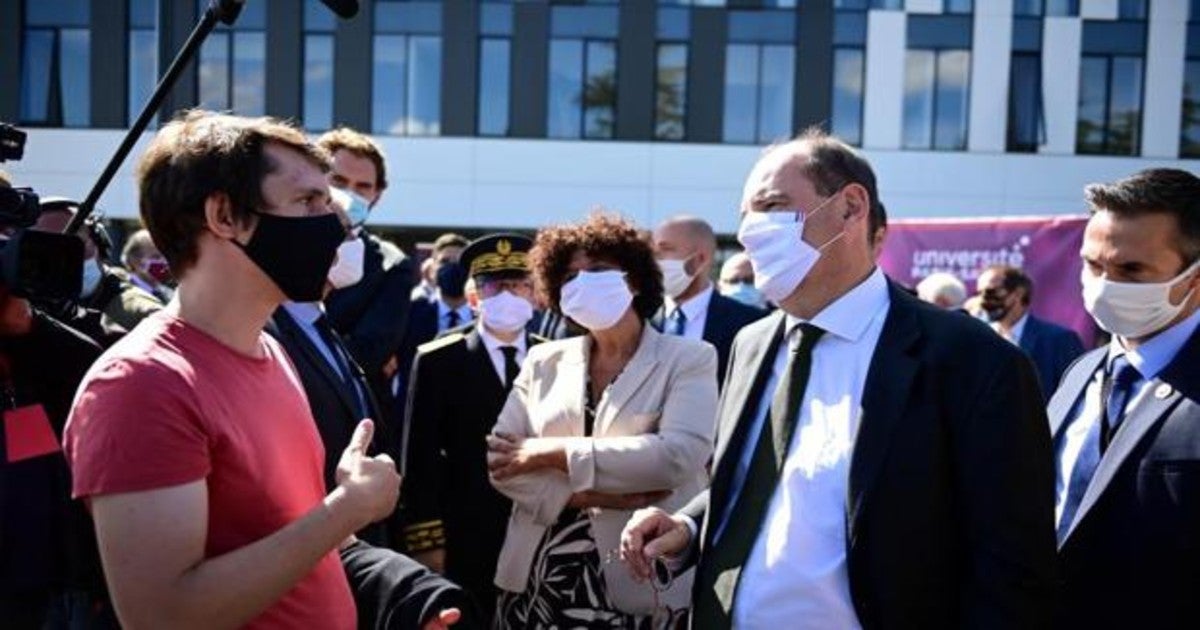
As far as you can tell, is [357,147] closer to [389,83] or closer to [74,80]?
[389,83]

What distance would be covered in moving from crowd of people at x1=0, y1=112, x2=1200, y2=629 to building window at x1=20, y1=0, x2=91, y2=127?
26.1 metres

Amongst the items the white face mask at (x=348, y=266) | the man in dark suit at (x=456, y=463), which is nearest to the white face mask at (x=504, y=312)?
the man in dark suit at (x=456, y=463)

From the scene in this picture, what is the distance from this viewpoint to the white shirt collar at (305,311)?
352 centimetres

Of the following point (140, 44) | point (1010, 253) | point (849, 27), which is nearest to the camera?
point (1010, 253)

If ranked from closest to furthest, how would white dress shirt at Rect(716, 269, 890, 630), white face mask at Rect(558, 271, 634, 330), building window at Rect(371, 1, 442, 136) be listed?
white dress shirt at Rect(716, 269, 890, 630) < white face mask at Rect(558, 271, 634, 330) < building window at Rect(371, 1, 442, 136)

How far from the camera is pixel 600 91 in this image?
2638 centimetres

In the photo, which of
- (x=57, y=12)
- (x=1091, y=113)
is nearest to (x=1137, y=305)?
(x=1091, y=113)

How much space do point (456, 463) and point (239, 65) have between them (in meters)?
24.2

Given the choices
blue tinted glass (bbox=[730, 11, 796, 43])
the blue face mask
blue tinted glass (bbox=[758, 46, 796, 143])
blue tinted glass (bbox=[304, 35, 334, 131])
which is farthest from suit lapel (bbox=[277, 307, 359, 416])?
blue tinted glass (bbox=[730, 11, 796, 43])

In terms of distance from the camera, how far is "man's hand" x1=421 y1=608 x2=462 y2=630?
2.09 meters

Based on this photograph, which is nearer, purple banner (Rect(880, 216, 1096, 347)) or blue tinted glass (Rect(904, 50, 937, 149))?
purple banner (Rect(880, 216, 1096, 347))

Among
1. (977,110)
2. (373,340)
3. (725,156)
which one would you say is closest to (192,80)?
(725,156)

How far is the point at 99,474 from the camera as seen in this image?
1769mm

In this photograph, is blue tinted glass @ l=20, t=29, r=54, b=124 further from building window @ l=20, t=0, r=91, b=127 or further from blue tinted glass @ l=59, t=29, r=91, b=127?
blue tinted glass @ l=59, t=29, r=91, b=127
